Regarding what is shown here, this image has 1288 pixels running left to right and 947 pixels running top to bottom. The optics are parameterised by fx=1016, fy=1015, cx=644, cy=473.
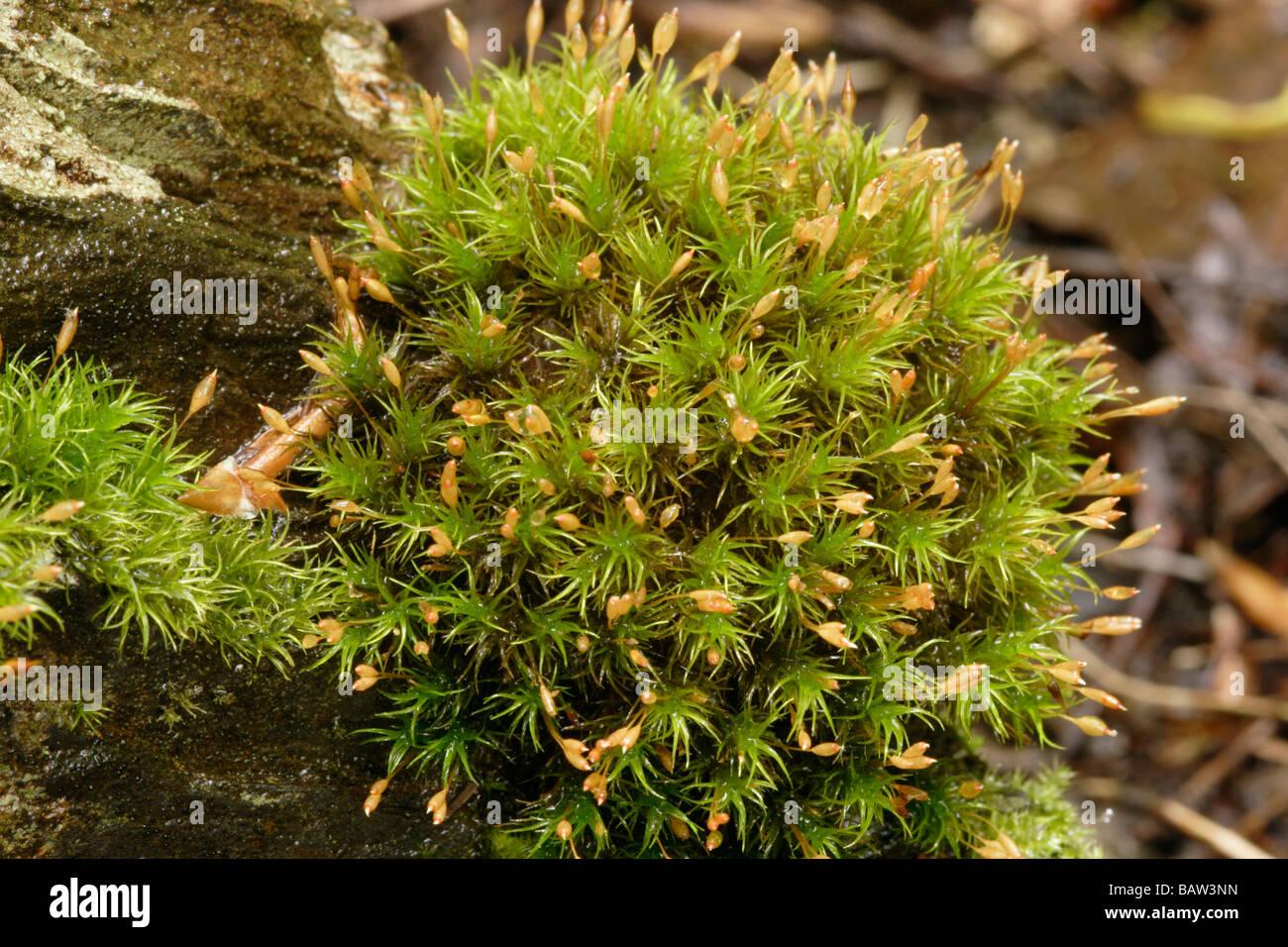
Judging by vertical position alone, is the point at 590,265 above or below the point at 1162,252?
below

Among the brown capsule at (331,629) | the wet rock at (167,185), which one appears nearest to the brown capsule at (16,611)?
the brown capsule at (331,629)

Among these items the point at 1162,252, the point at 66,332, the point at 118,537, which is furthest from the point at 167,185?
the point at 1162,252

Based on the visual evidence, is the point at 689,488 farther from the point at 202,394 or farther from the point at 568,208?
the point at 202,394

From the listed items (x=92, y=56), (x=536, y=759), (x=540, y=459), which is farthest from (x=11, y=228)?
(x=536, y=759)

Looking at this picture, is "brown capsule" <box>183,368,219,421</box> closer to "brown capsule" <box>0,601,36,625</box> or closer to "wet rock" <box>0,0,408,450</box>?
"wet rock" <box>0,0,408,450</box>

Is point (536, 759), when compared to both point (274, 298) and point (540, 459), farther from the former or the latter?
point (274, 298)

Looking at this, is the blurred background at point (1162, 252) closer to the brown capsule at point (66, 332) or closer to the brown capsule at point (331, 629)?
the brown capsule at point (331, 629)
